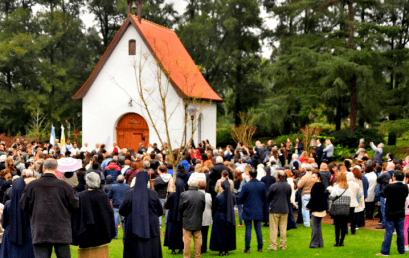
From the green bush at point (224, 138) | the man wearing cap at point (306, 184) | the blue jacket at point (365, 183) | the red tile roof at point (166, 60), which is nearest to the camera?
the man wearing cap at point (306, 184)

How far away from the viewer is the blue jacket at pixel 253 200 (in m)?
9.73

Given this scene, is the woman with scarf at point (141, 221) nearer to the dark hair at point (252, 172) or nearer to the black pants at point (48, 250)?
the black pants at point (48, 250)

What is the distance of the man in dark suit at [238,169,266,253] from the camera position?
9.73 metres

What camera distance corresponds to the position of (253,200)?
387 inches

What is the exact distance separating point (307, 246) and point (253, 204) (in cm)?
179

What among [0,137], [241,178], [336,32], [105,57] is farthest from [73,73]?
[241,178]

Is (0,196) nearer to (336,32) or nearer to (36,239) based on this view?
(36,239)

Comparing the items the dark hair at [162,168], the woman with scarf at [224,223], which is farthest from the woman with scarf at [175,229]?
the dark hair at [162,168]

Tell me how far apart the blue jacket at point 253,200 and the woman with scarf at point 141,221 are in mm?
2732

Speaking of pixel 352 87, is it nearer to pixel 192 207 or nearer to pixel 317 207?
pixel 317 207

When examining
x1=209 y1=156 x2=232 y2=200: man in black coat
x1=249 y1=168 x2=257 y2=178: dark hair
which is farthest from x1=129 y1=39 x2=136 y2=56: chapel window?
x1=249 y1=168 x2=257 y2=178: dark hair

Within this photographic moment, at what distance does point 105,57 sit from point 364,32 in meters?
15.3

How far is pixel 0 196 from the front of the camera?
1054 centimetres

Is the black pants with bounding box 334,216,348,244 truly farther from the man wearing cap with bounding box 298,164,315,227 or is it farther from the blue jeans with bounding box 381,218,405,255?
the man wearing cap with bounding box 298,164,315,227
